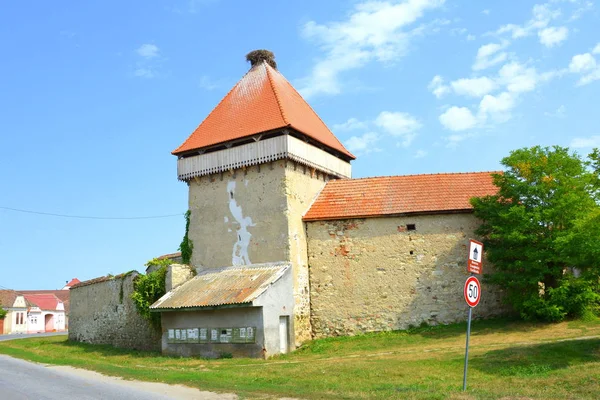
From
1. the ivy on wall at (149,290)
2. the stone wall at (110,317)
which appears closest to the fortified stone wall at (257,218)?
the ivy on wall at (149,290)

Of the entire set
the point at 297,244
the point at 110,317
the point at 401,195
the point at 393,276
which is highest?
the point at 401,195

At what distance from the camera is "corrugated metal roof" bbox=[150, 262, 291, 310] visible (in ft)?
56.7

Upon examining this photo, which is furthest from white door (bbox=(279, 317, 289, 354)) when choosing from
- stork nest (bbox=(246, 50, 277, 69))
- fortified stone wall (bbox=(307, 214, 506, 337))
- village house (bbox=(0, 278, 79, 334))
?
village house (bbox=(0, 278, 79, 334))

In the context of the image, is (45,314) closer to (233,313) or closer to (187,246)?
(187,246)

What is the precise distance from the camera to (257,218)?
19922 millimetres

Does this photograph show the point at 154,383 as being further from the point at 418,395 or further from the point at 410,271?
the point at 410,271

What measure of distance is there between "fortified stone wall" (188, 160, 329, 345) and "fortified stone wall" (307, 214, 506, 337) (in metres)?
0.96

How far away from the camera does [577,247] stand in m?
13.0

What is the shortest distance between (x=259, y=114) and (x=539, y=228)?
10.9 m

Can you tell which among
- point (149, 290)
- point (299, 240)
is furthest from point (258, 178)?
point (149, 290)

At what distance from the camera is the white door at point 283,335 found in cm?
1777

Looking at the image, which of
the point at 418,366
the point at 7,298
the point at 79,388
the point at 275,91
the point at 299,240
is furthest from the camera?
the point at 7,298

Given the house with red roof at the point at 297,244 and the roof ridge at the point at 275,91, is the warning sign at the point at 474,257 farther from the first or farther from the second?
the roof ridge at the point at 275,91

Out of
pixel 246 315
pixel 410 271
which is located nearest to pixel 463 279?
pixel 410 271
